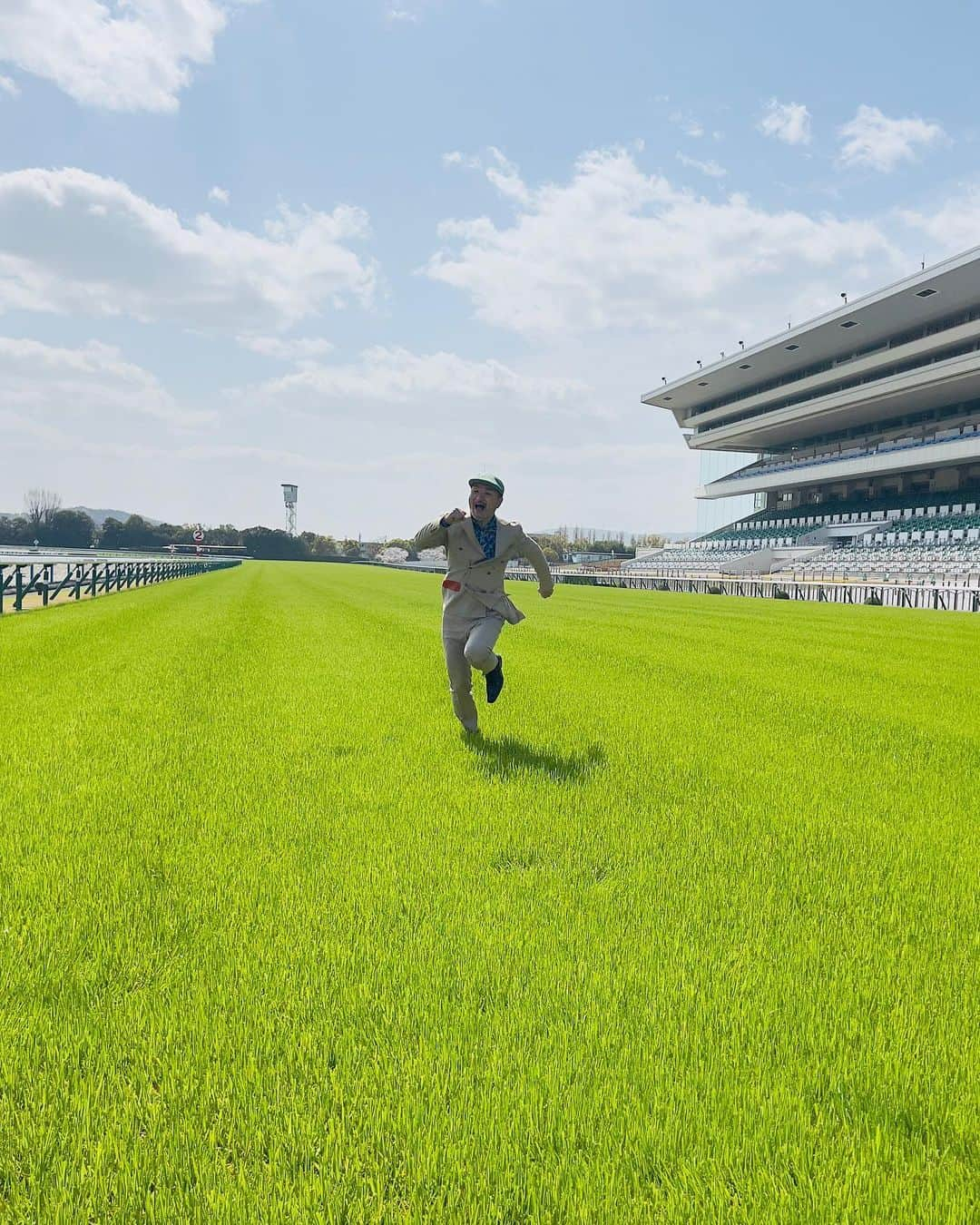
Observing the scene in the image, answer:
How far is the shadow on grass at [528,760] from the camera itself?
4.83 meters

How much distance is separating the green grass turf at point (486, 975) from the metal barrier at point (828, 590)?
18.7 meters

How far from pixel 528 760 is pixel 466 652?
1.03 metres

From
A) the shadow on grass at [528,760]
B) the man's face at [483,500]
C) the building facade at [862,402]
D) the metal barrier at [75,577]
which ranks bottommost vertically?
the shadow on grass at [528,760]

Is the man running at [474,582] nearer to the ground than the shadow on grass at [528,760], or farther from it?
farther from it

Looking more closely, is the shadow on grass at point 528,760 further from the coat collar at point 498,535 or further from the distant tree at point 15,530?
the distant tree at point 15,530

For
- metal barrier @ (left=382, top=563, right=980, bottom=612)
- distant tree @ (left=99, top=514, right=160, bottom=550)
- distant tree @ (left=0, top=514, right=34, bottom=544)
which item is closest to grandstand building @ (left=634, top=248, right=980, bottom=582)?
metal barrier @ (left=382, top=563, right=980, bottom=612)

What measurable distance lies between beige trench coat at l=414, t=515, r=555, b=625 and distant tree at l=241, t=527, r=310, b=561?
380 feet

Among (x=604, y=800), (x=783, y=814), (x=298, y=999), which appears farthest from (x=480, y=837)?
(x=783, y=814)

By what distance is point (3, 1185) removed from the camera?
5.55ft

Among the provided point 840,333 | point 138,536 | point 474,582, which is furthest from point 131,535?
point 474,582

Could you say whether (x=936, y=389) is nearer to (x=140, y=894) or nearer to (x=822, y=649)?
(x=822, y=649)

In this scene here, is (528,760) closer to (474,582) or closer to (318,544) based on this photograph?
(474,582)

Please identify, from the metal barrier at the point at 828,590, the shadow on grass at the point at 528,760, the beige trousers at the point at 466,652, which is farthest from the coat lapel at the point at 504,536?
the metal barrier at the point at 828,590

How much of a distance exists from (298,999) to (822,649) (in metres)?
11.2
